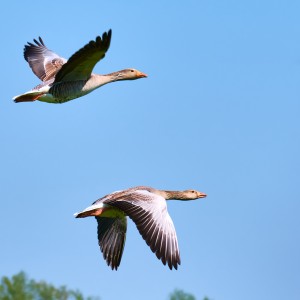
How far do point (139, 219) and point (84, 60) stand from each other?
9.83ft

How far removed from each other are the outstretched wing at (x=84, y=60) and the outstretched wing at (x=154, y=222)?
2.35 metres

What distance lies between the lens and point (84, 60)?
56.7 ft

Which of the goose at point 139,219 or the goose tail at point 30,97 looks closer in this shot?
the goose at point 139,219

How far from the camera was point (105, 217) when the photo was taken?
1770 cm

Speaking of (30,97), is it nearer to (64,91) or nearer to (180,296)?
(64,91)

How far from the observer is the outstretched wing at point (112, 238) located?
58.0 feet

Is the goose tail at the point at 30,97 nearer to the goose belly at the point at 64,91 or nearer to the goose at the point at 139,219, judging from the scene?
the goose belly at the point at 64,91

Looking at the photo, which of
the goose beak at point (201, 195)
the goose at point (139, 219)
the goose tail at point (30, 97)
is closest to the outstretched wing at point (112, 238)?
the goose at point (139, 219)

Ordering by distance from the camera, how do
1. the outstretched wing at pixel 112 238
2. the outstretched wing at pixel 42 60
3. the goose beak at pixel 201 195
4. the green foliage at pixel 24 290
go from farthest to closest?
the green foliage at pixel 24 290, the outstretched wing at pixel 42 60, the goose beak at pixel 201 195, the outstretched wing at pixel 112 238

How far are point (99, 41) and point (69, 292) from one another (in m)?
38.3

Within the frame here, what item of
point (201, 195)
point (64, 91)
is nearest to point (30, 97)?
point (64, 91)

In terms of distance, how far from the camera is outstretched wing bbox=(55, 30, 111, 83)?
54.6ft

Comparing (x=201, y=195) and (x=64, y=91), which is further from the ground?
(x=64, y=91)

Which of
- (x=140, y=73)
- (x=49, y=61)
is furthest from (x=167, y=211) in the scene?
(x=49, y=61)
